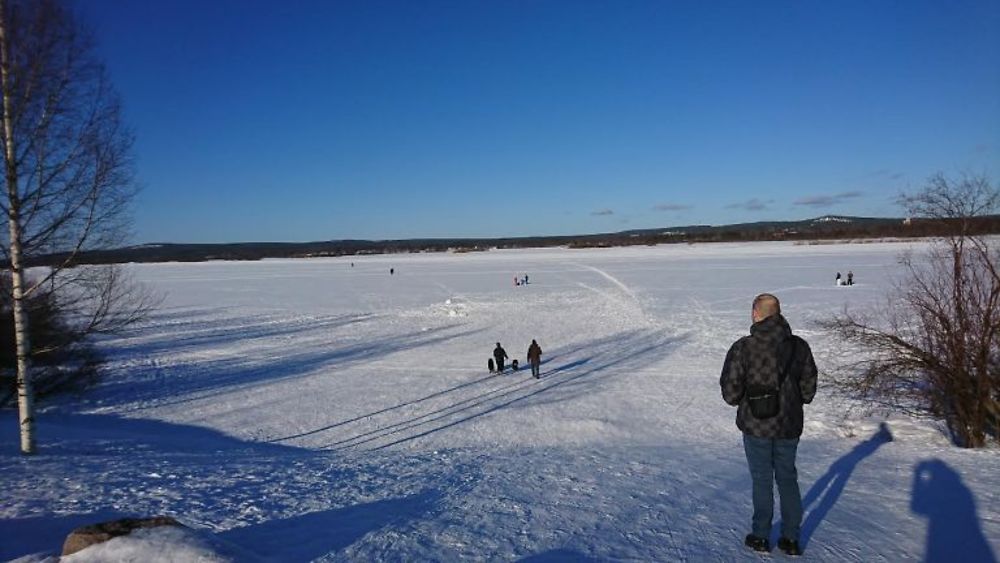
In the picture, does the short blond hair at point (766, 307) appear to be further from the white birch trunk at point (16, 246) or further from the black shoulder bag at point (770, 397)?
the white birch trunk at point (16, 246)

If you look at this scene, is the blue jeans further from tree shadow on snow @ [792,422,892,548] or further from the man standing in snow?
tree shadow on snow @ [792,422,892,548]

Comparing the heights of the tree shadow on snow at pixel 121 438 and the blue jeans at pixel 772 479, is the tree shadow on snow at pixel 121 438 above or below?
below

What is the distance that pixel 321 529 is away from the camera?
4.69 metres

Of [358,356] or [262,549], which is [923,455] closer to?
[262,549]

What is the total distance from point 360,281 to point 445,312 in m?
24.1

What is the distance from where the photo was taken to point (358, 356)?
2145 cm

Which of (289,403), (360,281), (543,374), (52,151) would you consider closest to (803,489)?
(52,151)

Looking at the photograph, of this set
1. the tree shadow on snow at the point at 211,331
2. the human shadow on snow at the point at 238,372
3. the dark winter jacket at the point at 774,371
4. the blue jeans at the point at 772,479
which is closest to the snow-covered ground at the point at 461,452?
the human shadow on snow at the point at 238,372

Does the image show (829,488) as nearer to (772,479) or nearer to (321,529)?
(772,479)

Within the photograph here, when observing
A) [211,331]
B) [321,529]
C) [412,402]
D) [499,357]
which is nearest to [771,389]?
[321,529]

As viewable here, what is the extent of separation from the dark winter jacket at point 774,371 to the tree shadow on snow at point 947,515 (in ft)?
→ 6.07

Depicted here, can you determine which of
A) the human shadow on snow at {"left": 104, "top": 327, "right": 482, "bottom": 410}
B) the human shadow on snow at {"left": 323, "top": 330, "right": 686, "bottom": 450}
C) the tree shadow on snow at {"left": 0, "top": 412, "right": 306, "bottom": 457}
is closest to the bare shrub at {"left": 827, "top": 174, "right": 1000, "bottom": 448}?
the human shadow on snow at {"left": 323, "top": 330, "right": 686, "bottom": 450}

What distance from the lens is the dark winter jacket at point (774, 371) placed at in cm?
371

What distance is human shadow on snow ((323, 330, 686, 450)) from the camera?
12.5 metres
